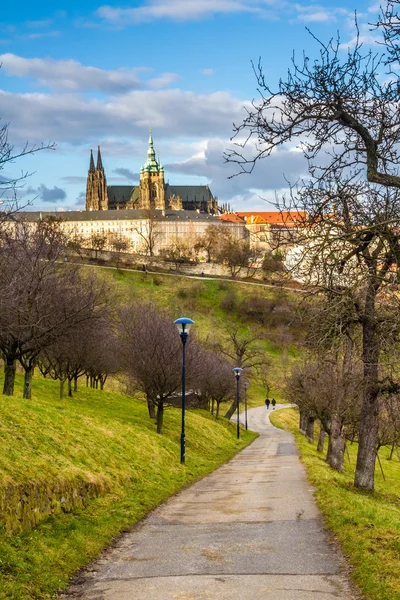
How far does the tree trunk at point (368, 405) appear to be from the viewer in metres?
18.3

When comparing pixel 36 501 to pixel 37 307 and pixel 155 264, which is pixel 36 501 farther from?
pixel 155 264

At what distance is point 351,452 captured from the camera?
57.5 m

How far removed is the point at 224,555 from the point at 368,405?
31.5 ft

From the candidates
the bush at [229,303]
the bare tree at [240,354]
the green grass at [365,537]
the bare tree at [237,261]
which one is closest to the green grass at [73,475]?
the green grass at [365,537]

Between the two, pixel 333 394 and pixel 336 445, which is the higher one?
pixel 333 394

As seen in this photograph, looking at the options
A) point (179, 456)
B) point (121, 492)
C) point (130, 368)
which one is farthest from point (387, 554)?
point (130, 368)

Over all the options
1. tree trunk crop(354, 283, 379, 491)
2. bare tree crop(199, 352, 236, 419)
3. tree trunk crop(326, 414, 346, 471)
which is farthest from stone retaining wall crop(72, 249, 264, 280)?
tree trunk crop(354, 283, 379, 491)

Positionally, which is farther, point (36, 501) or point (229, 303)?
point (229, 303)

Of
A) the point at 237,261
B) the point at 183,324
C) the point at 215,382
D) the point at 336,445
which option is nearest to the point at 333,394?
the point at 336,445

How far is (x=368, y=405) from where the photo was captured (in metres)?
19.4

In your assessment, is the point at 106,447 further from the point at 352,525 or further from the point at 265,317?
the point at 265,317

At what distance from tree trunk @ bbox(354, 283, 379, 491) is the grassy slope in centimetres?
8371

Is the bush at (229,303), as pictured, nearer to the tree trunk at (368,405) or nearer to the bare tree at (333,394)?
the bare tree at (333,394)

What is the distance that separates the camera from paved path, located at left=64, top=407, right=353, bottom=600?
860 centimetres
